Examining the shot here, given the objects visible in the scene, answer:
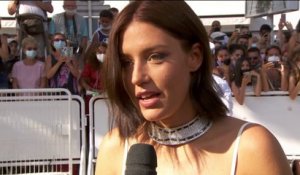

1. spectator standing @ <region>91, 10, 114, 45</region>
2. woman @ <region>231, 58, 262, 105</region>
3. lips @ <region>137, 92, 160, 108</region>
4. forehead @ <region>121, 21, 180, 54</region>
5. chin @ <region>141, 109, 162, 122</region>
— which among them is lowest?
woman @ <region>231, 58, 262, 105</region>

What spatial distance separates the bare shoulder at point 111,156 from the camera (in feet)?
5.49

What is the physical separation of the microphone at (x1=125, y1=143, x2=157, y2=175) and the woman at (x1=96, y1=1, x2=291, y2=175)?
12cm

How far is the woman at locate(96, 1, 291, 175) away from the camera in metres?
1.47

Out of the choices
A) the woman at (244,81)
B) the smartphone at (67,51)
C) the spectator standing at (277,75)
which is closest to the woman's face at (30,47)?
the smartphone at (67,51)

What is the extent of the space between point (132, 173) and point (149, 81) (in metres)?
0.25

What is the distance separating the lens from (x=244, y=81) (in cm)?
644

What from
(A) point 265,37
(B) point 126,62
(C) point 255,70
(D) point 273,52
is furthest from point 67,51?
(B) point 126,62

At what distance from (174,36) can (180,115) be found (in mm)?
227

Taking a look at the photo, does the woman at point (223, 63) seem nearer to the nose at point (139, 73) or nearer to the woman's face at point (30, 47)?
the woman's face at point (30, 47)

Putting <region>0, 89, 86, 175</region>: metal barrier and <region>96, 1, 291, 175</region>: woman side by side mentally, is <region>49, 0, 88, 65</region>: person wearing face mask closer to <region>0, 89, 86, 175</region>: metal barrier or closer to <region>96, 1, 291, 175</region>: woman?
<region>0, 89, 86, 175</region>: metal barrier

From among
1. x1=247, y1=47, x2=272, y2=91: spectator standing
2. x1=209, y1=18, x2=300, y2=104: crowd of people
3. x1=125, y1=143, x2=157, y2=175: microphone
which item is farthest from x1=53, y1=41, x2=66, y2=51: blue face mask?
x1=125, y1=143, x2=157, y2=175: microphone

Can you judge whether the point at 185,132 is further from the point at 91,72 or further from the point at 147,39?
the point at 91,72

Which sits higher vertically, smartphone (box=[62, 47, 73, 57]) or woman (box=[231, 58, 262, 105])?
smartphone (box=[62, 47, 73, 57])

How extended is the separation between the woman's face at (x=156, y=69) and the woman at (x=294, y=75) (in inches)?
198
